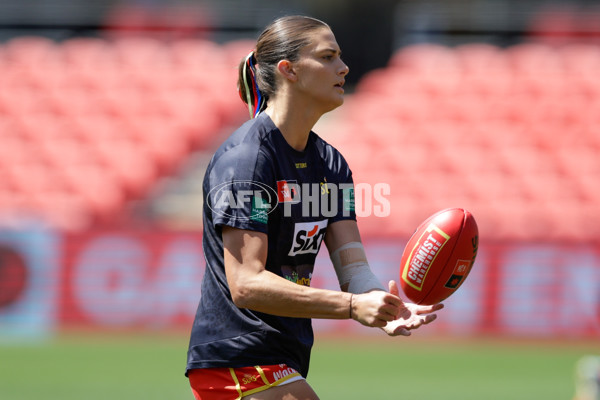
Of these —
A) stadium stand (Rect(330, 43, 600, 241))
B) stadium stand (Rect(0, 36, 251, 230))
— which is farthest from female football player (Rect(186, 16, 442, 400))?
stadium stand (Rect(0, 36, 251, 230))

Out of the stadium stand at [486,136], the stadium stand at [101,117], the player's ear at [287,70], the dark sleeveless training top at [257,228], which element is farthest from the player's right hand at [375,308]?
the stadium stand at [101,117]

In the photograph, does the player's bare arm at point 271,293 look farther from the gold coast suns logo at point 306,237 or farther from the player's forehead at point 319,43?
the player's forehead at point 319,43

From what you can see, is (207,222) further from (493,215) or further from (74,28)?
(74,28)

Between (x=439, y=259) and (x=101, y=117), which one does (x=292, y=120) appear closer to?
(x=439, y=259)

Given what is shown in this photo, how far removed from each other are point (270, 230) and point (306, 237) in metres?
0.18

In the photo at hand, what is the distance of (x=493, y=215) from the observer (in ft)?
41.8

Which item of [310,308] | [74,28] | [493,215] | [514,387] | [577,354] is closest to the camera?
[310,308]

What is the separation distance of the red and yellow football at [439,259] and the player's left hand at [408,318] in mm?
184

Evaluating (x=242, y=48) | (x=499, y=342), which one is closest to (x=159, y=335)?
(x=499, y=342)

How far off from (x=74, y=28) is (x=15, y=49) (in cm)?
129

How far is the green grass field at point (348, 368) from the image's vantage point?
8.13 m

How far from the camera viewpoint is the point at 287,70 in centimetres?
368

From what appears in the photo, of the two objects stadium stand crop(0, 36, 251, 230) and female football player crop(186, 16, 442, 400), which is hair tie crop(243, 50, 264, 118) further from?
stadium stand crop(0, 36, 251, 230)

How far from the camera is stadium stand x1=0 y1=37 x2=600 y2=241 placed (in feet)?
43.5
